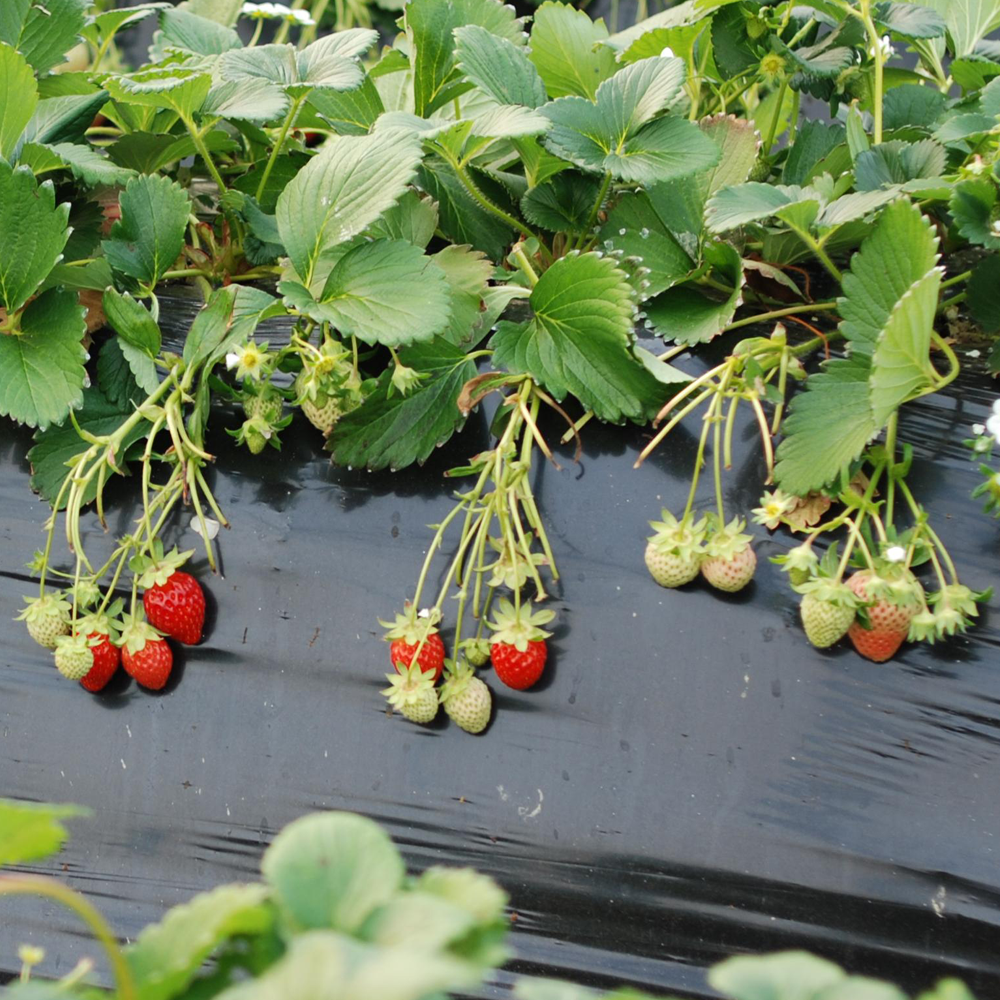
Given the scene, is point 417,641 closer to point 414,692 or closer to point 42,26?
point 414,692

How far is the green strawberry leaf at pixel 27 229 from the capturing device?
834 mm

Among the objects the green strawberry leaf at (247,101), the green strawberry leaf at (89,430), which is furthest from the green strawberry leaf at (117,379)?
the green strawberry leaf at (247,101)

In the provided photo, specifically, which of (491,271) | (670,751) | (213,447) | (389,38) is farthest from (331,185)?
(389,38)

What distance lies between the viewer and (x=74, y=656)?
822 millimetres

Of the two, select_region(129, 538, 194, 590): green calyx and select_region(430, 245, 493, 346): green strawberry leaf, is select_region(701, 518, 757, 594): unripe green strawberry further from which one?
select_region(129, 538, 194, 590): green calyx

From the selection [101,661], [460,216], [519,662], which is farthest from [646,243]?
[101,661]

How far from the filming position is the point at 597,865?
2.53 ft

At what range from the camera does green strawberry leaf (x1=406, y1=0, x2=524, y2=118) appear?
35.8 inches

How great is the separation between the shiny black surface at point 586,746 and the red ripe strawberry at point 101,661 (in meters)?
0.02

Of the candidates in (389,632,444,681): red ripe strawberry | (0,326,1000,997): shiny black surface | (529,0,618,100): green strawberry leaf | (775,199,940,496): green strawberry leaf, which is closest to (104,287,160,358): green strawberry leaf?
(0,326,1000,997): shiny black surface

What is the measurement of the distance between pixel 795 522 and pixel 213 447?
515mm

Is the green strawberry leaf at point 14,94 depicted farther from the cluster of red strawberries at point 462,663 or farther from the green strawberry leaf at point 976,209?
the green strawberry leaf at point 976,209

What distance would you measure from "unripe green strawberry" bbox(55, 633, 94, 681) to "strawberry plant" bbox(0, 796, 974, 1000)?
1.68 ft

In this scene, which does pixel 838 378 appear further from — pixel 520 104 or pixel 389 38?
pixel 389 38
